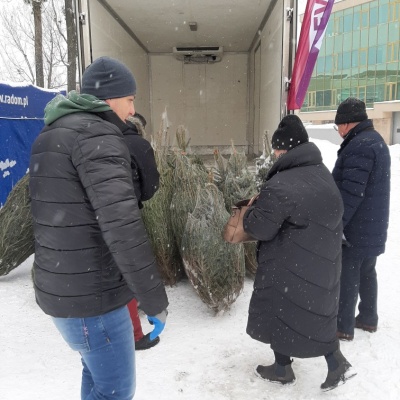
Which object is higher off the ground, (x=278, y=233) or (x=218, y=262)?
(x=278, y=233)

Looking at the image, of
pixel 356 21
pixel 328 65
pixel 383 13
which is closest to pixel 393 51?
pixel 383 13

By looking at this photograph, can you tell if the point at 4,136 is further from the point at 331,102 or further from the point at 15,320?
the point at 331,102

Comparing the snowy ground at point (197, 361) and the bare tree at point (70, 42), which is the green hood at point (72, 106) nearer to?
the snowy ground at point (197, 361)

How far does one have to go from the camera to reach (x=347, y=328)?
305 cm

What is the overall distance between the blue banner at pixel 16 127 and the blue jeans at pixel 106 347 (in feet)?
16.0

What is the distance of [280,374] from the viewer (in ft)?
8.45

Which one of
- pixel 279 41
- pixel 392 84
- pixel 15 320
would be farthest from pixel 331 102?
pixel 15 320

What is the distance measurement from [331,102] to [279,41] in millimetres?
42857

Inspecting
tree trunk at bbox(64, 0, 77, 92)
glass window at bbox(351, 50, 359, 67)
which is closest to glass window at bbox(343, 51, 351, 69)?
glass window at bbox(351, 50, 359, 67)

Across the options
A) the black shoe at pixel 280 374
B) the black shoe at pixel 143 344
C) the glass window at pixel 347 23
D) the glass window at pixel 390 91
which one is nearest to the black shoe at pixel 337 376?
the black shoe at pixel 280 374

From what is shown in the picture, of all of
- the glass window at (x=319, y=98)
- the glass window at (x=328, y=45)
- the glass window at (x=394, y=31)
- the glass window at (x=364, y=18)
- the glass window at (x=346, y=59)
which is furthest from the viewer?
the glass window at (x=319, y=98)

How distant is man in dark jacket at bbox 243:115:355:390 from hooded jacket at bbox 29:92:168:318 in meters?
0.98

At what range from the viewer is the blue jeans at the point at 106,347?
156 cm

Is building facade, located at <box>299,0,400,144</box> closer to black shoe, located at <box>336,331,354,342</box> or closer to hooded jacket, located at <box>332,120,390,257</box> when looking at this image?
hooded jacket, located at <box>332,120,390,257</box>
